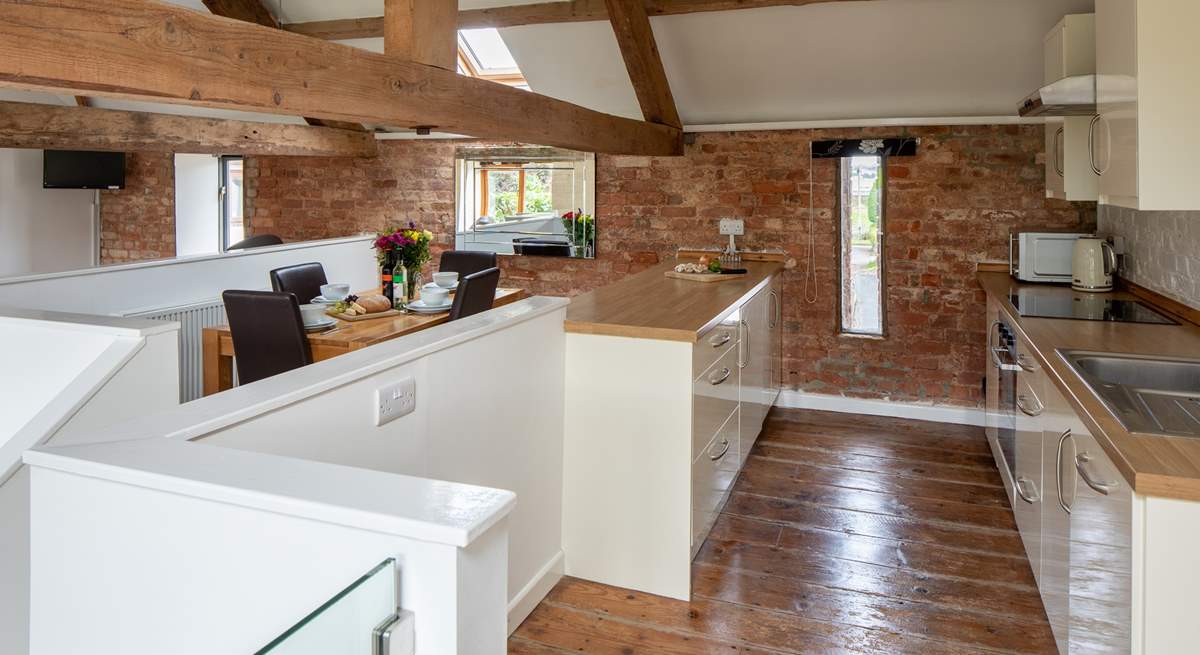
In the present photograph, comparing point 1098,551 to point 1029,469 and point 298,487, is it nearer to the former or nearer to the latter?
point 1029,469

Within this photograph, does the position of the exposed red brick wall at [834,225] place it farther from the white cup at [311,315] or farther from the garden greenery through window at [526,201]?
the white cup at [311,315]

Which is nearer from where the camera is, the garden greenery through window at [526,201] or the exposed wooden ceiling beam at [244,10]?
the exposed wooden ceiling beam at [244,10]

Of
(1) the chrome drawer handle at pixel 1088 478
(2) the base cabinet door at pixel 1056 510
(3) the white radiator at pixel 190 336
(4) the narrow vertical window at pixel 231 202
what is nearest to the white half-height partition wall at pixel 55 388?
(3) the white radiator at pixel 190 336

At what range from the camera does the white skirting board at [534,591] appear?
2729 mm

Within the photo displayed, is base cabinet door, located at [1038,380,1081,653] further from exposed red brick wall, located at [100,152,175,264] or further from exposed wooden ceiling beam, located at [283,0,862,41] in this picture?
exposed red brick wall, located at [100,152,175,264]

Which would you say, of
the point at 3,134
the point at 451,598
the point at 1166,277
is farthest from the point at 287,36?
Answer: the point at 1166,277

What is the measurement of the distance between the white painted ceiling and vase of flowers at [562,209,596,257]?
78cm

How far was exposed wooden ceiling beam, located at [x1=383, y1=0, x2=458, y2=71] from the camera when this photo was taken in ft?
9.30

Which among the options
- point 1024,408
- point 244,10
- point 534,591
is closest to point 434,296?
point 534,591

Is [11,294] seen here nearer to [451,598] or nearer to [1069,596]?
[451,598]

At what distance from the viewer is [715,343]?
3.33 m

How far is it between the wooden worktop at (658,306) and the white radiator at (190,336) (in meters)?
2.59

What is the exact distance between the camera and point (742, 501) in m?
3.89

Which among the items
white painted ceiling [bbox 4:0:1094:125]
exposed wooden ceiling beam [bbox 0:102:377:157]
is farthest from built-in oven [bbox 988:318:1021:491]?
exposed wooden ceiling beam [bbox 0:102:377:157]
